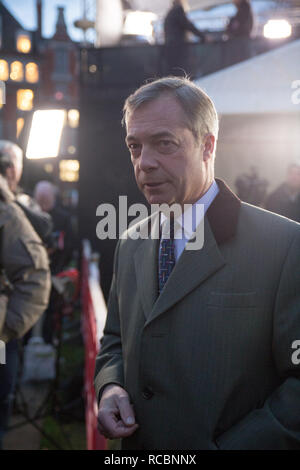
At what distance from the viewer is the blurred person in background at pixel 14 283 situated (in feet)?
9.03

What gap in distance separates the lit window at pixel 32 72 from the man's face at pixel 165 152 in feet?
133

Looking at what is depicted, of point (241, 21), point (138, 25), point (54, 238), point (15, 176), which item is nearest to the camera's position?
point (15, 176)

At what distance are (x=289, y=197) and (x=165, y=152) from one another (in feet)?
8.23

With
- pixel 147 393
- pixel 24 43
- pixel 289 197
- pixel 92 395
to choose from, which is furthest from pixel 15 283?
pixel 24 43

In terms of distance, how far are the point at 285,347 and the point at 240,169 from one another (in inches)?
196

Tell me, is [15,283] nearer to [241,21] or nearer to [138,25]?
[241,21]

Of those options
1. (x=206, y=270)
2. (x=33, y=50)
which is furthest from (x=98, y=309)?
(x=33, y=50)

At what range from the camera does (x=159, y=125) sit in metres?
1.40

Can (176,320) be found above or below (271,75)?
below

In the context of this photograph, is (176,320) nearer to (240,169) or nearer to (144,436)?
(144,436)

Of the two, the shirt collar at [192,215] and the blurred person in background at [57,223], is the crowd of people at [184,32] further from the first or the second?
the shirt collar at [192,215]

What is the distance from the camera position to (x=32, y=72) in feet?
128

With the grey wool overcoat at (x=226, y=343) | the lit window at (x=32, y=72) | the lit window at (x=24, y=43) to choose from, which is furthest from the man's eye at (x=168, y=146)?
the lit window at (x=24, y=43)
